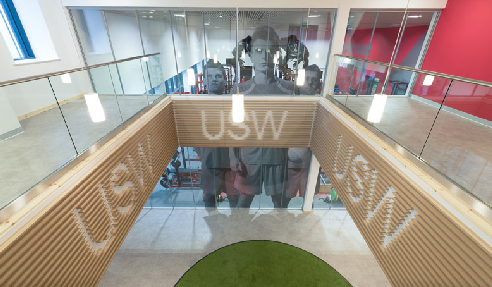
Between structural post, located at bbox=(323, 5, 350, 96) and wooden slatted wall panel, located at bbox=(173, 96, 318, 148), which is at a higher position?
structural post, located at bbox=(323, 5, 350, 96)

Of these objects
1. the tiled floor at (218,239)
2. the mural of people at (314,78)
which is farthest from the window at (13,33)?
the mural of people at (314,78)

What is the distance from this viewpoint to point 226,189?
9.22 meters

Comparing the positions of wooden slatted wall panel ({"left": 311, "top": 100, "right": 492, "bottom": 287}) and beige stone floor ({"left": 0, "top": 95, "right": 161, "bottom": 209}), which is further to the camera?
beige stone floor ({"left": 0, "top": 95, "right": 161, "bottom": 209})

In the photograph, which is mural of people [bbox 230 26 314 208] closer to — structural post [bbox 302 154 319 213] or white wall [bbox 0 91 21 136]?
structural post [bbox 302 154 319 213]

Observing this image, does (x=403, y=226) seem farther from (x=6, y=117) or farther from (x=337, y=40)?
(x=6, y=117)

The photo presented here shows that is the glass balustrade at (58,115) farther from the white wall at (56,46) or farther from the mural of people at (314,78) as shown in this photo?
the mural of people at (314,78)

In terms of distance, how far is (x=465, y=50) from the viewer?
5.52 meters

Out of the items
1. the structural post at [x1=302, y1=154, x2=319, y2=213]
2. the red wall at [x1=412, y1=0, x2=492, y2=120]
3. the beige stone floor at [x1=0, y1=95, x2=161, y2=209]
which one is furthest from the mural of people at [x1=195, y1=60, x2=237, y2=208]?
the red wall at [x1=412, y1=0, x2=492, y2=120]

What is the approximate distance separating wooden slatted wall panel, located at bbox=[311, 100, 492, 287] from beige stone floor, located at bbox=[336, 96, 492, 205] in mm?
495

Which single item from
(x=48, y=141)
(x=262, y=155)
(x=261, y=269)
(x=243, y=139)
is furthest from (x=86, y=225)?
(x=262, y=155)

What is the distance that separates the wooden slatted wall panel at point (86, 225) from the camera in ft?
6.93

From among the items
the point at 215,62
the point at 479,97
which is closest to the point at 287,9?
the point at 215,62

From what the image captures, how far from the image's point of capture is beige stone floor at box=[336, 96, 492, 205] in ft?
9.38

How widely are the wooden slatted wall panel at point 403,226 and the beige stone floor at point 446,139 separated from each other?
0.49 meters
